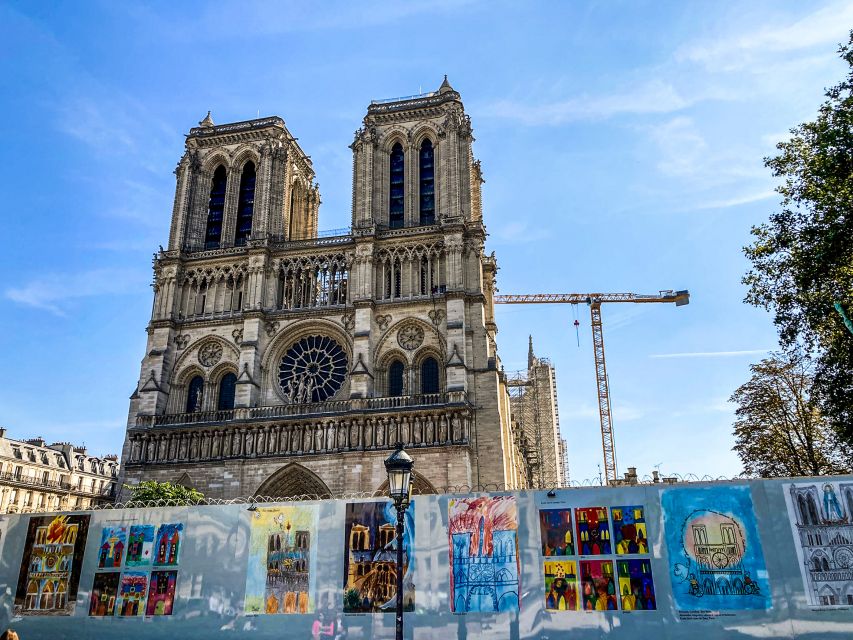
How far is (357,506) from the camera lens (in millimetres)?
16719

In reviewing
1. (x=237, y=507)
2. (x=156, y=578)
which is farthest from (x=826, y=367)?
(x=156, y=578)

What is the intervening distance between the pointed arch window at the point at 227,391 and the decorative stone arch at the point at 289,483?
5.92m

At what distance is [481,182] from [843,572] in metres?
36.1

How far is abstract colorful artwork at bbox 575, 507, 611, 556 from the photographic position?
600 inches

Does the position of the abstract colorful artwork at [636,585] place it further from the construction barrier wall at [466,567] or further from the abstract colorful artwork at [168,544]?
the abstract colorful artwork at [168,544]

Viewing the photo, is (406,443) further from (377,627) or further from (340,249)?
(377,627)

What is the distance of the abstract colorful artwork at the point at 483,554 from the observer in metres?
15.4

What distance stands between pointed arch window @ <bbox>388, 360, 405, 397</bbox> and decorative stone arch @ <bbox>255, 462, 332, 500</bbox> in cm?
587

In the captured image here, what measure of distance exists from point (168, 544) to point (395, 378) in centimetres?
2010

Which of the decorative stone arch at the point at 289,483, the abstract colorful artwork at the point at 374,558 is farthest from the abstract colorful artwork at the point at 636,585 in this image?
the decorative stone arch at the point at 289,483

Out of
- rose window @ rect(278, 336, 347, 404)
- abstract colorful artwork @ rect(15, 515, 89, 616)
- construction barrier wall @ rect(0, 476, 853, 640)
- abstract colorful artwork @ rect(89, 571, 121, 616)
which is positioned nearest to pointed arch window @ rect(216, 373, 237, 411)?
rose window @ rect(278, 336, 347, 404)

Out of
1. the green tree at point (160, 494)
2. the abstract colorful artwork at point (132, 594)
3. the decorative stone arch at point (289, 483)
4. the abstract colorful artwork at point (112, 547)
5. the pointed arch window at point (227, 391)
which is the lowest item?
the abstract colorful artwork at point (132, 594)

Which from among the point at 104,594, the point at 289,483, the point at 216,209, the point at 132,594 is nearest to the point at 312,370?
the point at 289,483

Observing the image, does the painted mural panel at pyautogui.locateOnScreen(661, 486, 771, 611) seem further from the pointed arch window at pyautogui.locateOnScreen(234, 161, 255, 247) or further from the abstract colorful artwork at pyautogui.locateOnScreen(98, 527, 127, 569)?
the pointed arch window at pyautogui.locateOnScreen(234, 161, 255, 247)
